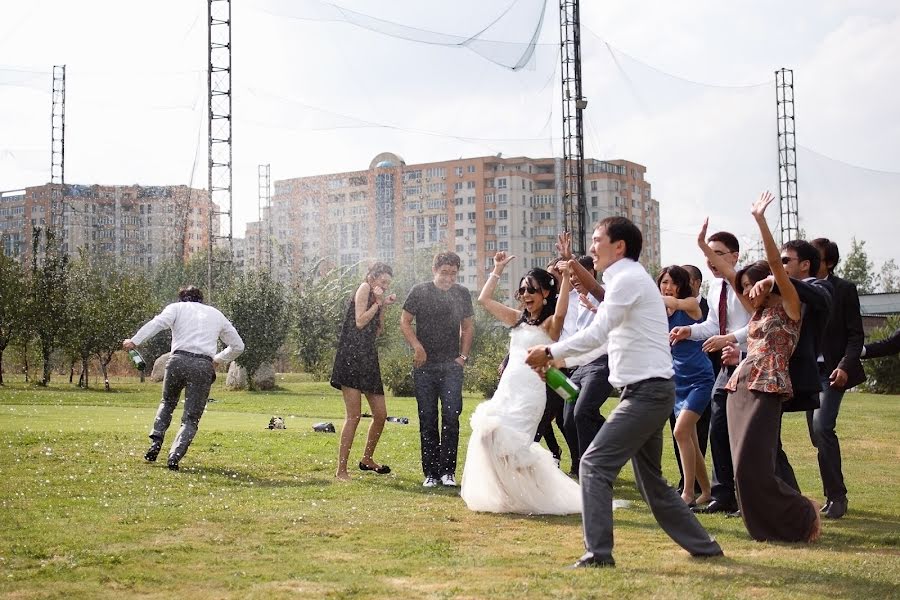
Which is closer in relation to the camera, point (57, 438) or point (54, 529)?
point (54, 529)

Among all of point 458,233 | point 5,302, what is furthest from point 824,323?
point 458,233

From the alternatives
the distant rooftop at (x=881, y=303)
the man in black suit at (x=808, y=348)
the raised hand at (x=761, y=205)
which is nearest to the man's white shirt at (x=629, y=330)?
the raised hand at (x=761, y=205)

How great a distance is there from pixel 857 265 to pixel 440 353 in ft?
202

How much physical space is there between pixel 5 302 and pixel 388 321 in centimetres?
1816

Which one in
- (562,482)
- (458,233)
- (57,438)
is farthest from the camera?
(458,233)

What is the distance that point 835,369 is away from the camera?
882 cm

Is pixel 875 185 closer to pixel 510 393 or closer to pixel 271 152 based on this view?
pixel 271 152

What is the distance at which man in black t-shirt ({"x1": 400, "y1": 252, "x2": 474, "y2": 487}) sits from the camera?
1068 cm

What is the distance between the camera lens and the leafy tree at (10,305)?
42469 mm

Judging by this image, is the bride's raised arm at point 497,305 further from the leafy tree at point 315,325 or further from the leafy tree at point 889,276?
the leafy tree at point 889,276

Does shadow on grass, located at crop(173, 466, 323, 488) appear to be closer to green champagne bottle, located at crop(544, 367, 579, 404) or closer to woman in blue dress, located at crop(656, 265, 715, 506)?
woman in blue dress, located at crop(656, 265, 715, 506)

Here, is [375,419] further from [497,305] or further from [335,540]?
[335,540]

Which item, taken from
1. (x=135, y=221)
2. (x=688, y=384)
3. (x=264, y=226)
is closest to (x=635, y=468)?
(x=688, y=384)

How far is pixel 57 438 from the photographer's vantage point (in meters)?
14.8
